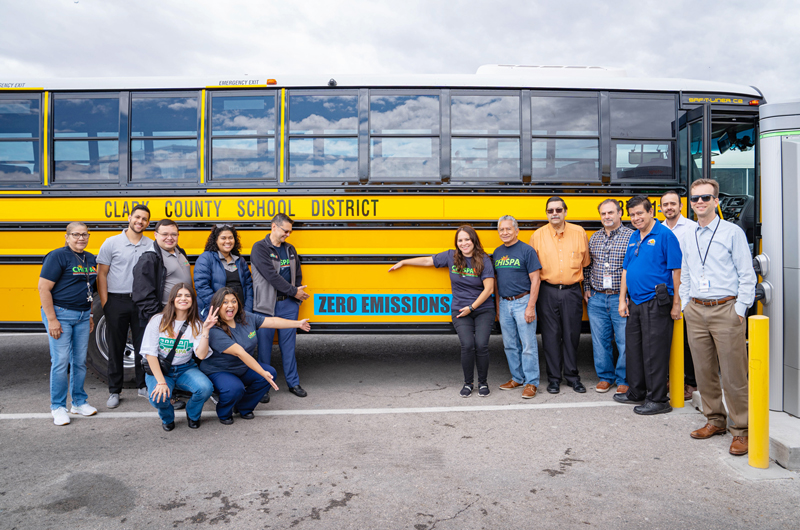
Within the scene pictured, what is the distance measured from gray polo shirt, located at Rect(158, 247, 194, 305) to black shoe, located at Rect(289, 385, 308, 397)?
139 cm

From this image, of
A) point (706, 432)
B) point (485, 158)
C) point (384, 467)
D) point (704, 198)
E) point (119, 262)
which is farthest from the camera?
point (485, 158)

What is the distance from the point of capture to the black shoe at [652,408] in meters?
4.25

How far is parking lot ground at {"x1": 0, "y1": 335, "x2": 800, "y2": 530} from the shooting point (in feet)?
9.10

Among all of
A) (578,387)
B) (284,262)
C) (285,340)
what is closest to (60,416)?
(285,340)

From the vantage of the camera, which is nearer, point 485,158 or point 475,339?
point 475,339

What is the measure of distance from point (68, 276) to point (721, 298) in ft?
16.6

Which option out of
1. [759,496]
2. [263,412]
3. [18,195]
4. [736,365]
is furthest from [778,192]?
[18,195]

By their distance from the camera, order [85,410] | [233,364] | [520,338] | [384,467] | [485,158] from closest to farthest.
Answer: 1. [384,467]
2. [233,364]
3. [85,410]
4. [520,338]
5. [485,158]

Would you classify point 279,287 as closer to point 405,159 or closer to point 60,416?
point 405,159

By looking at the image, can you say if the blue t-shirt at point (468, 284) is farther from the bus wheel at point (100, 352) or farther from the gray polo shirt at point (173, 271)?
the bus wheel at point (100, 352)

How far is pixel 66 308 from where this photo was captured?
4.22 m

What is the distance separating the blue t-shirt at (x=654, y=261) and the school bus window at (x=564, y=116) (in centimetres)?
132

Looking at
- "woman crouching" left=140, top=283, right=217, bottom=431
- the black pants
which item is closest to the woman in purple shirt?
the black pants

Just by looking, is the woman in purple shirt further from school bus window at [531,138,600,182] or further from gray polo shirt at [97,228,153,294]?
gray polo shirt at [97,228,153,294]
